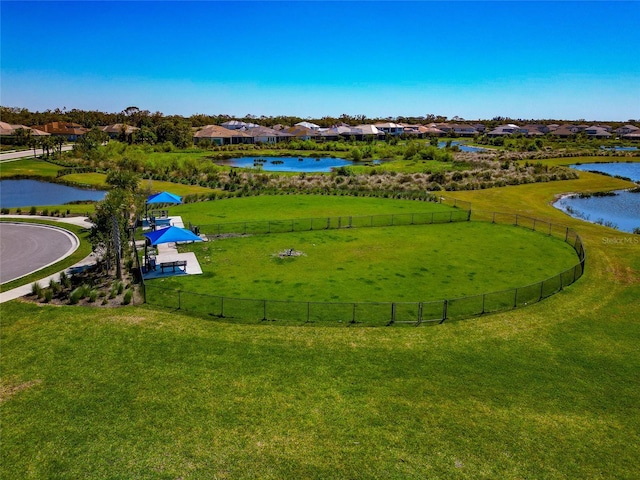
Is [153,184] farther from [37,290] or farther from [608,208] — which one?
[608,208]

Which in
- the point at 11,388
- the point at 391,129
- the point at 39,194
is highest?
the point at 391,129

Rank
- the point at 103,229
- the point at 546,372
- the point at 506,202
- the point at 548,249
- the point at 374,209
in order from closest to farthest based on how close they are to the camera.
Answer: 1. the point at 546,372
2. the point at 103,229
3. the point at 548,249
4. the point at 374,209
5. the point at 506,202

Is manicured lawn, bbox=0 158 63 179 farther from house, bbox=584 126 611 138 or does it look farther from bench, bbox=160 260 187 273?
house, bbox=584 126 611 138

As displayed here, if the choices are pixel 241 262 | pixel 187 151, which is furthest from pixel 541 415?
pixel 187 151

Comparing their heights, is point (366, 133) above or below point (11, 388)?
above

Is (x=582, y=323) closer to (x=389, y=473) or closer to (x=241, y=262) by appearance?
(x=389, y=473)

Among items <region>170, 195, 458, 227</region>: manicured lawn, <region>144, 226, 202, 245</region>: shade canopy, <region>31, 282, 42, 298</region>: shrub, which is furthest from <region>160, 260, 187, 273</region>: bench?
<region>170, 195, 458, 227</region>: manicured lawn

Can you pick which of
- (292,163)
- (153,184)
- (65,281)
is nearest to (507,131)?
(292,163)

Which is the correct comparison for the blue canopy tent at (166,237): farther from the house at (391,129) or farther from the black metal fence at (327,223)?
the house at (391,129)
